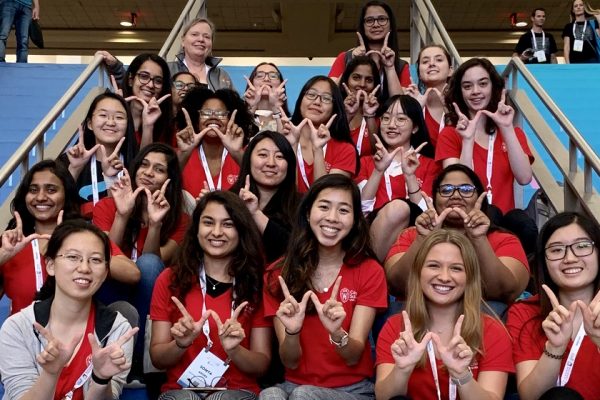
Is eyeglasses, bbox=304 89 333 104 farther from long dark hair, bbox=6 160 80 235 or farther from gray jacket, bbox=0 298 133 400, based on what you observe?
gray jacket, bbox=0 298 133 400

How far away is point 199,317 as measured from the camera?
3.28 metres

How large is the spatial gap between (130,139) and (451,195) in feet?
6.04

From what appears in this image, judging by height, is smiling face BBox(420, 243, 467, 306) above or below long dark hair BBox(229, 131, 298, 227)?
below

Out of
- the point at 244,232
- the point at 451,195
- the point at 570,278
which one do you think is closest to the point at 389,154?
the point at 451,195

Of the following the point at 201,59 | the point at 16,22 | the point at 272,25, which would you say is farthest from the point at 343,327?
the point at 272,25

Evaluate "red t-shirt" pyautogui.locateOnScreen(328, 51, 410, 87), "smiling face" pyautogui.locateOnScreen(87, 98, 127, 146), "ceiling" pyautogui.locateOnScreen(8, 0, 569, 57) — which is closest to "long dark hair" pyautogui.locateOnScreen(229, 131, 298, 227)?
"smiling face" pyautogui.locateOnScreen(87, 98, 127, 146)

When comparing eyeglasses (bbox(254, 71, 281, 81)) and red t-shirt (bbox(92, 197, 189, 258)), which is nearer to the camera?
red t-shirt (bbox(92, 197, 189, 258))

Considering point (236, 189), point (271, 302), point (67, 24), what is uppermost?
point (67, 24)

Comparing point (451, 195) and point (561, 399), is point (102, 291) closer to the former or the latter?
point (451, 195)

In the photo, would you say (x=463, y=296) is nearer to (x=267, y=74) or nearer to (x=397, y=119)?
(x=397, y=119)

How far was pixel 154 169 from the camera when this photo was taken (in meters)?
4.02

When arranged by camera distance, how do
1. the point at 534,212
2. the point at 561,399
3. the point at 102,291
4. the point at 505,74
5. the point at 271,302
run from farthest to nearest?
the point at 505,74
the point at 534,212
the point at 102,291
the point at 271,302
the point at 561,399

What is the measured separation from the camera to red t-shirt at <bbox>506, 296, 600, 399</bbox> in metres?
2.95

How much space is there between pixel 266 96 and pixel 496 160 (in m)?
1.61
